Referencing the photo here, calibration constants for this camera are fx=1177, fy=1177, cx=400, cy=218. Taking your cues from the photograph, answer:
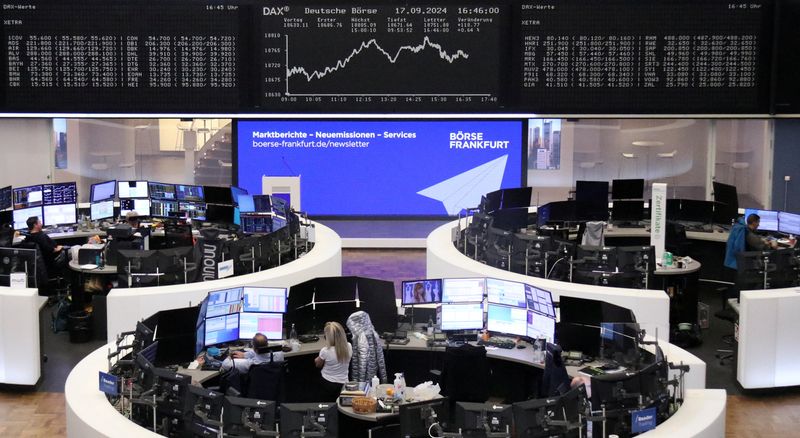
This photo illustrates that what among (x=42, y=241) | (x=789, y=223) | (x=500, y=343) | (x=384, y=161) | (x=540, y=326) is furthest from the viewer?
(x=384, y=161)

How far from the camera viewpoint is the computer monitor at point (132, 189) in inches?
629

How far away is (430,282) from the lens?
1085 centimetres

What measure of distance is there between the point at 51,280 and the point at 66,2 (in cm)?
380

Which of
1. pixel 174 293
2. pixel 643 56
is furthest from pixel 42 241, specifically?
pixel 643 56

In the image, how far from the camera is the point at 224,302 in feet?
34.4

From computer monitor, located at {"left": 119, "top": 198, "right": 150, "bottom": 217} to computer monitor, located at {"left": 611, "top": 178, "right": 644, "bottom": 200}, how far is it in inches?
249

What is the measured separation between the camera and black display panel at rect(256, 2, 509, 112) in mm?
15703

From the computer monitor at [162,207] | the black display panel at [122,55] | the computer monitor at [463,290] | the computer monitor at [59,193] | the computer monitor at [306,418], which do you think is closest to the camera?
the computer monitor at [306,418]

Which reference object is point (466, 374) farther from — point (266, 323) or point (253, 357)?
point (266, 323)

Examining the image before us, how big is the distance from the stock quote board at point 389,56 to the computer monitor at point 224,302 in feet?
19.1

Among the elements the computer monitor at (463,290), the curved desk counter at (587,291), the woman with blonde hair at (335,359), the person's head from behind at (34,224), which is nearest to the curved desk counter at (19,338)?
the person's head from behind at (34,224)

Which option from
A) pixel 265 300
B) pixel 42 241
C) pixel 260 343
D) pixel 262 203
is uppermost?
pixel 262 203

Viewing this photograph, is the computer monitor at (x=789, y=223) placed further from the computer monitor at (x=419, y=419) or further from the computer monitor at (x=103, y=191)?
the computer monitor at (x=103, y=191)

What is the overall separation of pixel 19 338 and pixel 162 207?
5.00 metres
